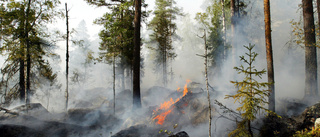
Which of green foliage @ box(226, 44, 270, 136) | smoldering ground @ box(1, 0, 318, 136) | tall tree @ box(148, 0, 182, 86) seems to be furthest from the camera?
tall tree @ box(148, 0, 182, 86)

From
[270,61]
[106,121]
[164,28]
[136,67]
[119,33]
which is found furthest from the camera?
[164,28]

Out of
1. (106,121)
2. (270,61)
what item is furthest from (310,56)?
(106,121)

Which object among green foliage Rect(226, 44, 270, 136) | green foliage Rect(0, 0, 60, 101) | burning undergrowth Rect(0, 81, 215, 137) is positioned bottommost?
burning undergrowth Rect(0, 81, 215, 137)

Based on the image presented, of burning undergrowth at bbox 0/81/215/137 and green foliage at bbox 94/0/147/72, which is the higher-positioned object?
green foliage at bbox 94/0/147/72

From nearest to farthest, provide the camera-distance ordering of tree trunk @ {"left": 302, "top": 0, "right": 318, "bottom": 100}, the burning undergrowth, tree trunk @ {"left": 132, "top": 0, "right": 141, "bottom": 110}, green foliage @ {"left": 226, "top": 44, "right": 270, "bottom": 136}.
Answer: green foliage @ {"left": 226, "top": 44, "right": 270, "bottom": 136} < the burning undergrowth < tree trunk @ {"left": 302, "top": 0, "right": 318, "bottom": 100} < tree trunk @ {"left": 132, "top": 0, "right": 141, "bottom": 110}

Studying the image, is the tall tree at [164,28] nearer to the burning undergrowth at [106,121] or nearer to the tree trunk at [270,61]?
the burning undergrowth at [106,121]

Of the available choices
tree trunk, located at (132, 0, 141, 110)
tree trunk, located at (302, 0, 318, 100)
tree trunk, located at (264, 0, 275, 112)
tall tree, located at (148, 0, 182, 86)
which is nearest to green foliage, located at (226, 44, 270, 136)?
tree trunk, located at (264, 0, 275, 112)

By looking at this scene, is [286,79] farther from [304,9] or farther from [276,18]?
[276,18]

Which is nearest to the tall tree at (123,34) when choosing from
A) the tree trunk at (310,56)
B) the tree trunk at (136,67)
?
the tree trunk at (136,67)

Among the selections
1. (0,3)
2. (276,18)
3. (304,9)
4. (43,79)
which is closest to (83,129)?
(0,3)

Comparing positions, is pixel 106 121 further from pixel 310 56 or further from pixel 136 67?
pixel 310 56

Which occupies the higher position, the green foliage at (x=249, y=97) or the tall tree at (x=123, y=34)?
the tall tree at (x=123, y=34)

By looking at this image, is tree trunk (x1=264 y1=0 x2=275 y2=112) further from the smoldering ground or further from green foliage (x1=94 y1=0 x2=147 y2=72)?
green foliage (x1=94 y1=0 x2=147 y2=72)

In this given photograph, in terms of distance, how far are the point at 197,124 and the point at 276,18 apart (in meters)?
47.3
